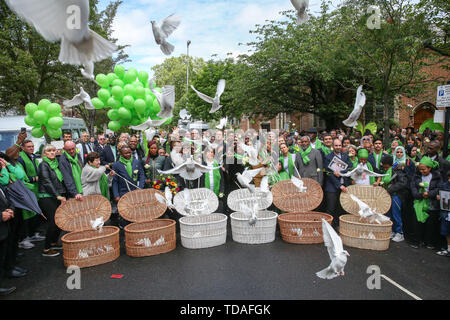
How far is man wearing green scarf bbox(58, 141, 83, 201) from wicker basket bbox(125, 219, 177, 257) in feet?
3.56

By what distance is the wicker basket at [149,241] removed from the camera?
15.7 ft

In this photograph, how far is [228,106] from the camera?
21.2m

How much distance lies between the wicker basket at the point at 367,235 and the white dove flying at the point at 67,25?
4.18m

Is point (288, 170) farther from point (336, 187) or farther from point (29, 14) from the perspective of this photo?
point (29, 14)

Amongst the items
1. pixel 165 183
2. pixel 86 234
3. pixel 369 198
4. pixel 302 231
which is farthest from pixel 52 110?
pixel 369 198

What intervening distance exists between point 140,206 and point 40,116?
2.83 m

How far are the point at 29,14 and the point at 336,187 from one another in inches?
201

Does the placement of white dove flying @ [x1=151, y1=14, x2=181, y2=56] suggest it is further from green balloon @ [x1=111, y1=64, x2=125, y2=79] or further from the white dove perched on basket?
the white dove perched on basket

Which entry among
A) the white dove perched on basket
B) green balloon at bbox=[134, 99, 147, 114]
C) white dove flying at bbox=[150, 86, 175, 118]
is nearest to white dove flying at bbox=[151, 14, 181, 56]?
white dove flying at bbox=[150, 86, 175, 118]

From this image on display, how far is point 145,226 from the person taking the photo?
535cm

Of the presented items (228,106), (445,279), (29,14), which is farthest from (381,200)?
(228,106)

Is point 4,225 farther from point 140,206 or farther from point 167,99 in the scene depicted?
A: point 167,99

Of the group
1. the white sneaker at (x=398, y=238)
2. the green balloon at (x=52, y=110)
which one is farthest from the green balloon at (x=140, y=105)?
the white sneaker at (x=398, y=238)

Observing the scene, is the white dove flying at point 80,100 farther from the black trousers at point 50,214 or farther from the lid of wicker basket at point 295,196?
the lid of wicker basket at point 295,196
